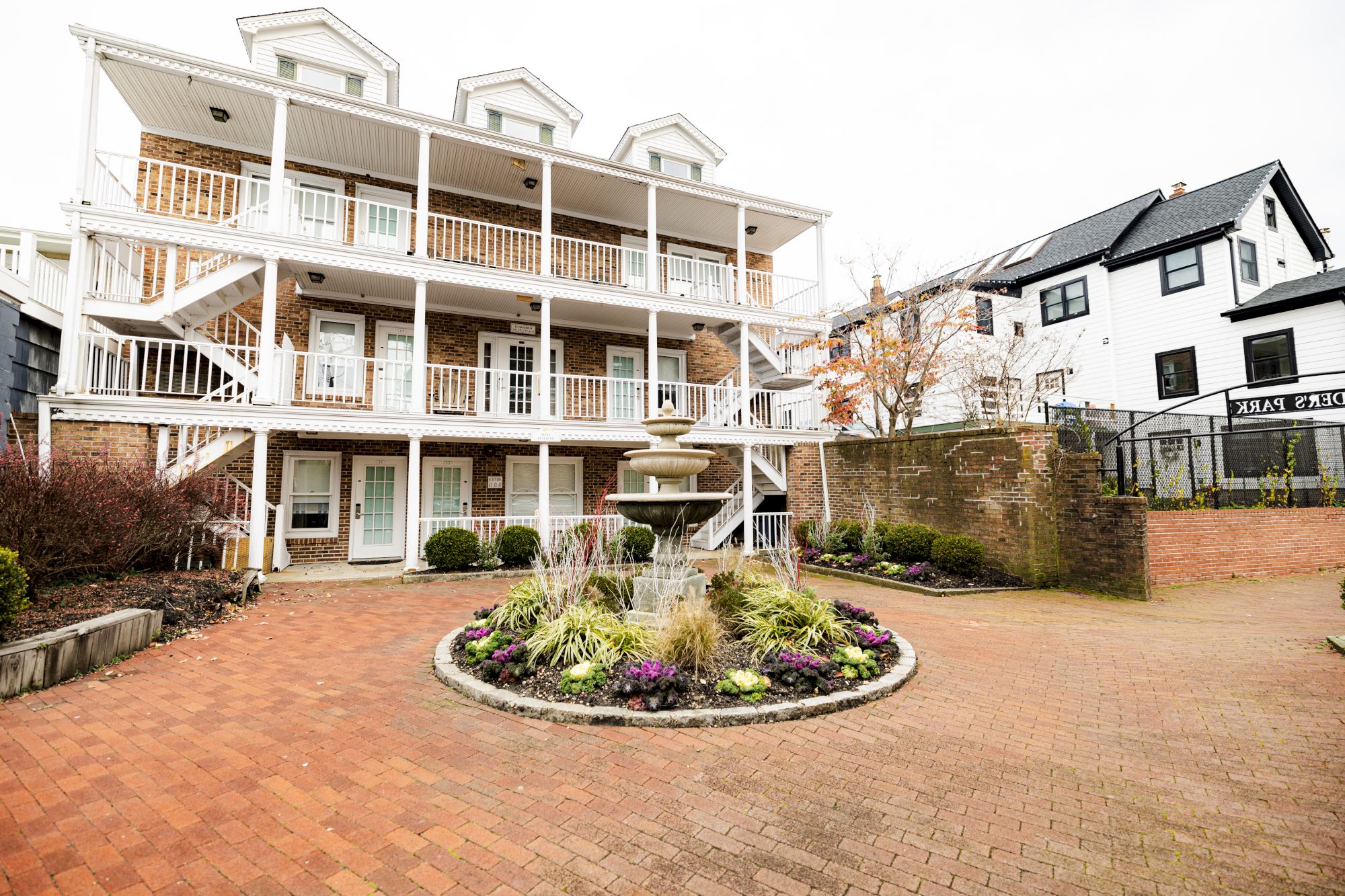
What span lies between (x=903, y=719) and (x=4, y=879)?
14.6 ft

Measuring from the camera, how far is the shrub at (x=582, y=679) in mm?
4148

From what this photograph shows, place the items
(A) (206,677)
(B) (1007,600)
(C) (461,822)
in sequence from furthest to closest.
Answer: (B) (1007,600) → (A) (206,677) → (C) (461,822)

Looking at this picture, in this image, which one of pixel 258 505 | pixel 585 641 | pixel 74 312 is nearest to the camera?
pixel 585 641

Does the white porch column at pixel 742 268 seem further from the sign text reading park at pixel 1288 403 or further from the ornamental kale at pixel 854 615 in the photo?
the sign text reading park at pixel 1288 403

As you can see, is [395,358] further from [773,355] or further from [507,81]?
[773,355]

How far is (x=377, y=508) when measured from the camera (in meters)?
12.4

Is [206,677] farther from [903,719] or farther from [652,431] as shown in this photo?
[903,719]

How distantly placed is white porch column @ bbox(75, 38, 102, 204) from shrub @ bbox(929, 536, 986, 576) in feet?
47.5

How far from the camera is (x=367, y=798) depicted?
9.46 feet

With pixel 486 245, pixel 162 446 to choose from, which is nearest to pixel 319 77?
pixel 486 245

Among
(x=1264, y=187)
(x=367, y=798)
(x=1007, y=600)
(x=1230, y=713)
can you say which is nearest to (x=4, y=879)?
(x=367, y=798)

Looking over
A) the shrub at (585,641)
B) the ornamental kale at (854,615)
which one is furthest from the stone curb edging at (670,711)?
the ornamental kale at (854,615)

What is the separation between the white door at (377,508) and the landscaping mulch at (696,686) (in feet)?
27.4

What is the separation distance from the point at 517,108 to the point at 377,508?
968 cm
